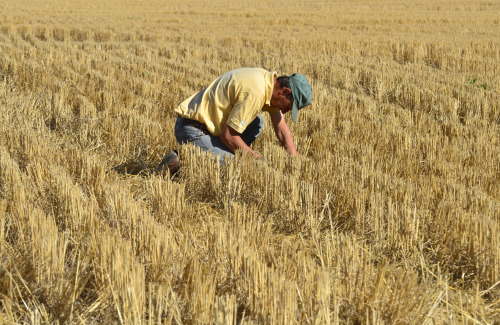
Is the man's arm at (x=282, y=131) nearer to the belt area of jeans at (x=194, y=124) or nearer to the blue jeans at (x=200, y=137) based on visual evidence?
the blue jeans at (x=200, y=137)

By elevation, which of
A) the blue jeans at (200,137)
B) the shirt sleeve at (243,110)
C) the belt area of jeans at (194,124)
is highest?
the shirt sleeve at (243,110)

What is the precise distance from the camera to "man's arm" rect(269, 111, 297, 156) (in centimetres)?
474

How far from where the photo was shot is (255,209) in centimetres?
344

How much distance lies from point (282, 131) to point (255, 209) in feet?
4.89

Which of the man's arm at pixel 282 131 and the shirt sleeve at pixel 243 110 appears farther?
the man's arm at pixel 282 131

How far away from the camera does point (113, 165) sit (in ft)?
16.6

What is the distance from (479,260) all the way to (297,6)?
26.8 meters

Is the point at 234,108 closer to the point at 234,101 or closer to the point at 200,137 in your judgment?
the point at 234,101

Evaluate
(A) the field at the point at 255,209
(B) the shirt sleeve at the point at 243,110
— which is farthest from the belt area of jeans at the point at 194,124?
(B) the shirt sleeve at the point at 243,110

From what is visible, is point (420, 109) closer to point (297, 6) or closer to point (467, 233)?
point (467, 233)

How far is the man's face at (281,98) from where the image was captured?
170 inches

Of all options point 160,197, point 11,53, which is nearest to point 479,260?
point 160,197

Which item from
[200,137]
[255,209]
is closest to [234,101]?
[200,137]

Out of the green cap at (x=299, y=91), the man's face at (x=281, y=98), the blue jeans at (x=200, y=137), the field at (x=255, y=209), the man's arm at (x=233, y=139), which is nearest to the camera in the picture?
the field at (x=255, y=209)
